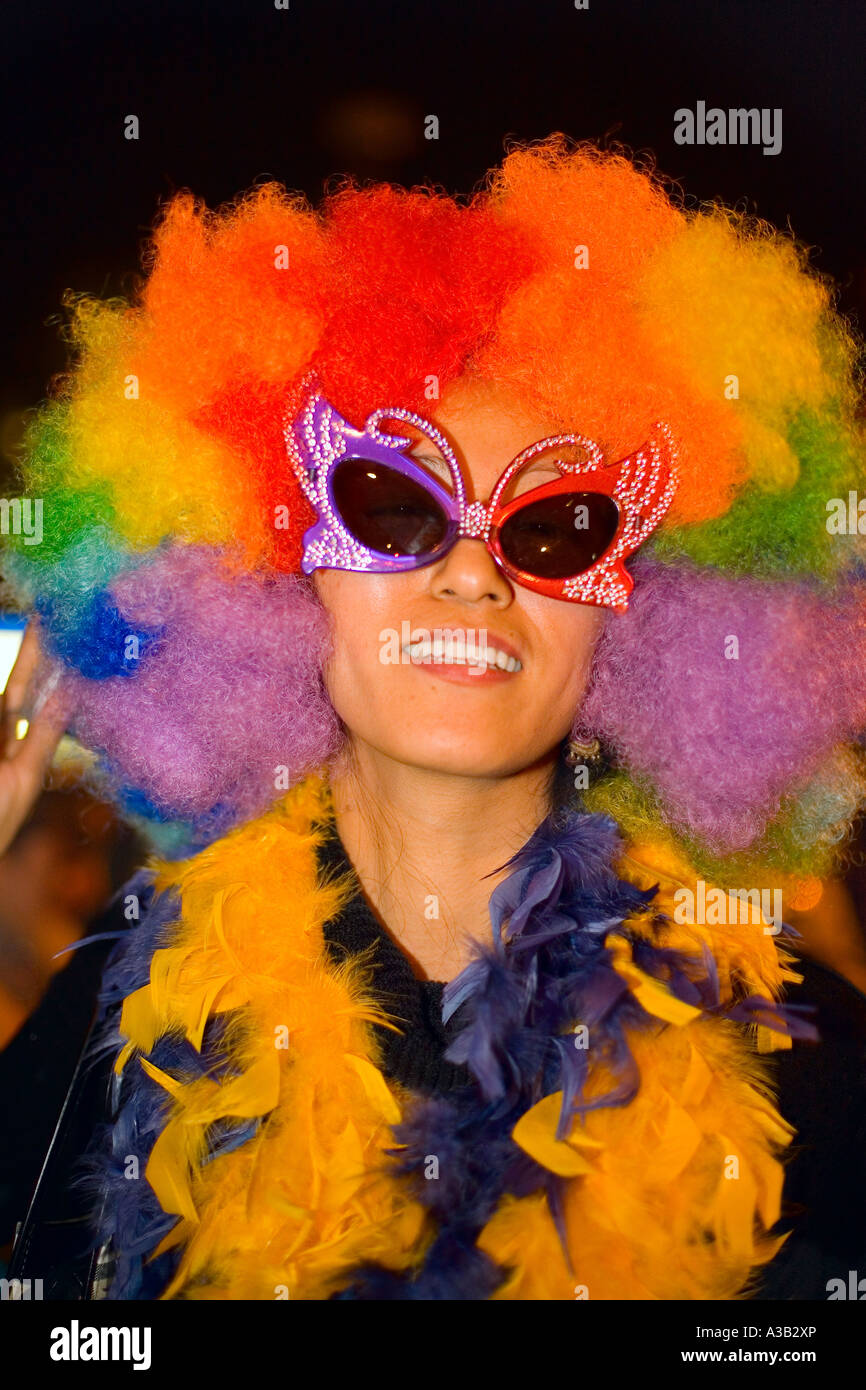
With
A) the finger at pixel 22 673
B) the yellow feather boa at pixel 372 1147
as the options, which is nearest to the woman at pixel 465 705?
the yellow feather boa at pixel 372 1147

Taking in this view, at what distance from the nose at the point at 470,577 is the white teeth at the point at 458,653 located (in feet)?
0.20

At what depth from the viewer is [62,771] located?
203cm

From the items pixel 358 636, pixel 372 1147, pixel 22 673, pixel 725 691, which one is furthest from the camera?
pixel 22 673

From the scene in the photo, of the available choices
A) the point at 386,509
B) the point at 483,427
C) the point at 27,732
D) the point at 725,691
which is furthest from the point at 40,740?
the point at 725,691

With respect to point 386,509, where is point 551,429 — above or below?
above

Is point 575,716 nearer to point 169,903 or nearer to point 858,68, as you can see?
point 169,903

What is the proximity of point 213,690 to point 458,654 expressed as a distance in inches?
19.0

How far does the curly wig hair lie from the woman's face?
7 centimetres

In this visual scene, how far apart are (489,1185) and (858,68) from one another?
1.85m

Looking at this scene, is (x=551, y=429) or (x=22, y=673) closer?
(x=551, y=429)

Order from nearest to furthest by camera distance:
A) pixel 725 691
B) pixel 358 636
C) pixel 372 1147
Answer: pixel 372 1147 → pixel 358 636 → pixel 725 691

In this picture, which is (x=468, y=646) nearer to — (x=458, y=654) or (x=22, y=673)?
(x=458, y=654)

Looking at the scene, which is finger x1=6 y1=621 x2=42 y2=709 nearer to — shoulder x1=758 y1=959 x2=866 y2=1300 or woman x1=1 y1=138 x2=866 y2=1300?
woman x1=1 y1=138 x2=866 y2=1300

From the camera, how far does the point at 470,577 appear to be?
1422mm
